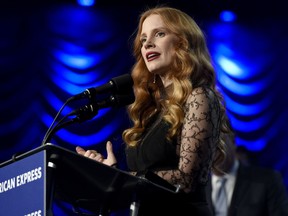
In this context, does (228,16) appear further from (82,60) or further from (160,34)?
(160,34)

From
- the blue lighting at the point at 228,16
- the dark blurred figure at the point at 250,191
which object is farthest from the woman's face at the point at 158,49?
the blue lighting at the point at 228,16

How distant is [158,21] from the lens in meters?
2.72

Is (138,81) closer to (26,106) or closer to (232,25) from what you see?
(26,106)

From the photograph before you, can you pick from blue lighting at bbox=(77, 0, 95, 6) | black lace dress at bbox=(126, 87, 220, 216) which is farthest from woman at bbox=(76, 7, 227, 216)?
blue lighting at bbox=(77, 0, 95, 6)

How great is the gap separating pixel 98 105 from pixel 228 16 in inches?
188

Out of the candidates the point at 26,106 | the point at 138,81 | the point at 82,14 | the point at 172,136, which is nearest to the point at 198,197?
the point at 172,136

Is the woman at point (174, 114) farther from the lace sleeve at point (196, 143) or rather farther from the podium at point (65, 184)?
the podium at point (65, 184)

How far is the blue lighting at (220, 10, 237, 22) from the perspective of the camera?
264 inches

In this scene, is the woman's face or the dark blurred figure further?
the dark blurred figure

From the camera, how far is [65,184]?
6.49ft

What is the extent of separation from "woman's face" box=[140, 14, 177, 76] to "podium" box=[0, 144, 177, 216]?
0.71 meters

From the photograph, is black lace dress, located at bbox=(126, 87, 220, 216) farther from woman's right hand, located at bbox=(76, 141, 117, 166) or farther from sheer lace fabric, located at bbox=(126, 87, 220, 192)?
woman's right hand, located at bbox=(76, 141, 117, 166)

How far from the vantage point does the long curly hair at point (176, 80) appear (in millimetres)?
2508

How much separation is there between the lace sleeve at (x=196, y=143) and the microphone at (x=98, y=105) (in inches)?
9.5
